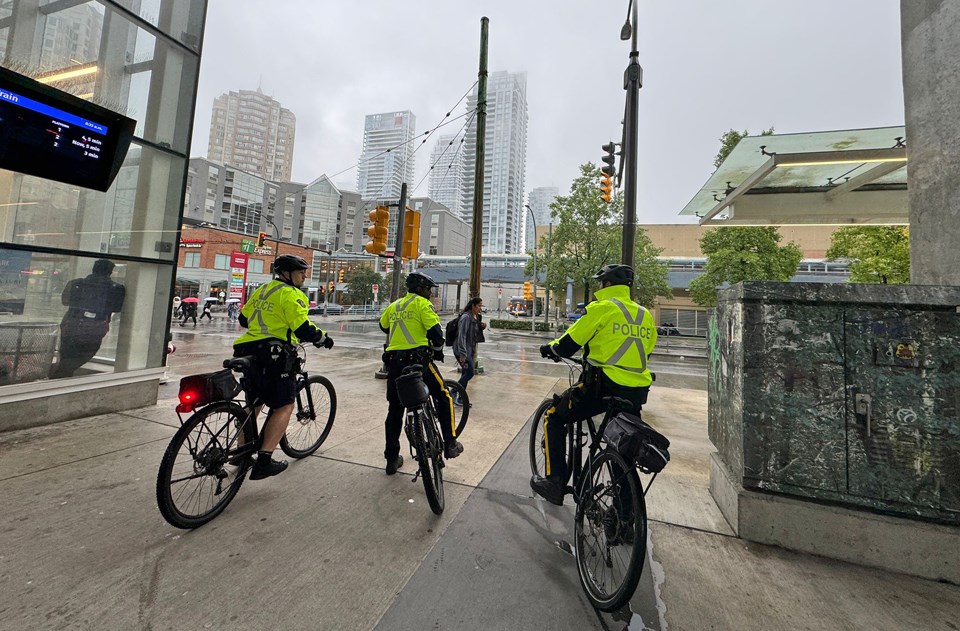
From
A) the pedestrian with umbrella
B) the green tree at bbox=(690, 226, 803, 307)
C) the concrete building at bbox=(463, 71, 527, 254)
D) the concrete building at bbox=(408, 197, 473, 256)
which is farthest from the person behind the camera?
the concrete building at bbox=(408, 197, 473, 256)

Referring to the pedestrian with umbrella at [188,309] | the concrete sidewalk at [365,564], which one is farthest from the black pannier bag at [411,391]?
the pedestrian with umbrella at [188,309]

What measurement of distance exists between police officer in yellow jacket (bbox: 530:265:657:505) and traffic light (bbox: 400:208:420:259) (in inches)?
251

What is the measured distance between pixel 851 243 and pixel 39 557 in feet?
85.8

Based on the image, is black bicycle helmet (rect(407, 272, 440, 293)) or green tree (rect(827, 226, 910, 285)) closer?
black bicycle helmet (rect(407, 272, 440, 293))

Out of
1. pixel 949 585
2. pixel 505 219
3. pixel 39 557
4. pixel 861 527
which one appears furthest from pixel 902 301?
pixel 505 219

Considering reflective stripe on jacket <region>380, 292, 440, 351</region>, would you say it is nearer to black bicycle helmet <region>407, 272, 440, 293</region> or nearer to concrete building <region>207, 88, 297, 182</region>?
black bicycle helmet <region>407, 272, 440, 293</region>

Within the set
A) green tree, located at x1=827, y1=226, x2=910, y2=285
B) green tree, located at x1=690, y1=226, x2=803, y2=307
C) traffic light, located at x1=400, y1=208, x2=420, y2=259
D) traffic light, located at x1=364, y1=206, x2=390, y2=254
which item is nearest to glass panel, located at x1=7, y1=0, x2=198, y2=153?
traffic light, located at x1=364, y1=206, x2=390, y2=254

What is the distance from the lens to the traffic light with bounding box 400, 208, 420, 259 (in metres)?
8.65

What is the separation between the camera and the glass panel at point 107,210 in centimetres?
424

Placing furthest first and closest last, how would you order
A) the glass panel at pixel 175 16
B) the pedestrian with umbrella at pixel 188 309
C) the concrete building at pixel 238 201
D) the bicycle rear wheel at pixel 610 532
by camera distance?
the concrete building at pixel 238 201 → the pedestrian with umbrella at pixel 188 309 → the glass panel at pixel 175 16 → the bicycle rear wheel at pixel 610 532

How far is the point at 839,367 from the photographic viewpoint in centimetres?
255

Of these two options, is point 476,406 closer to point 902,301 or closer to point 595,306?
point 595,306

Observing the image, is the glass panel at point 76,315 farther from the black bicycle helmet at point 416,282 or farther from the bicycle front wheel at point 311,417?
the black bicycle helmet at point 416,282

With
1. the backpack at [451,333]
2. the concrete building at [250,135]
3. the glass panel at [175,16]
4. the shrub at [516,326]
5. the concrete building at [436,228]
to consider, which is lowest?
the backpack at [451,333]
